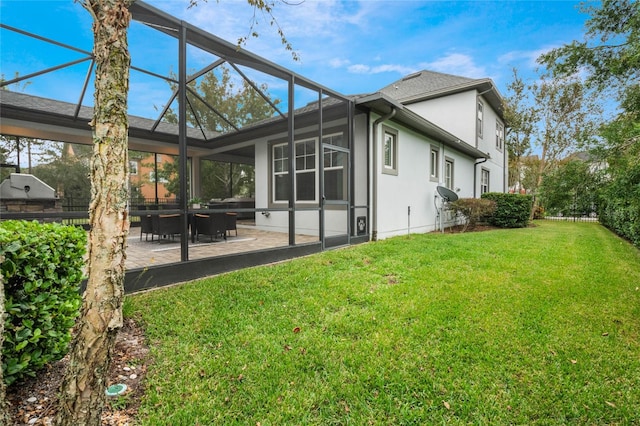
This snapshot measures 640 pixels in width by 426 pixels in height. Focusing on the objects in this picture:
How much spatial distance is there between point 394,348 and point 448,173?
35.1 feet

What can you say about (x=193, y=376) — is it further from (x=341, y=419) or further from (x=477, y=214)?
(x=477, y=214)

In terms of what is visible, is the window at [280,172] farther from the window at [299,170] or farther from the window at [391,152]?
the window at [391,152]

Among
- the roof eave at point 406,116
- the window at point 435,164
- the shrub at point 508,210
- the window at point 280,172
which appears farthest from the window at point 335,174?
the shrub at point 508,210

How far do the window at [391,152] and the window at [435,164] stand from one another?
284 cm

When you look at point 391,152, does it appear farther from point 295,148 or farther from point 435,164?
point 435,164

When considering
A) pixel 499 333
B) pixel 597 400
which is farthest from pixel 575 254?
pixel 597 400

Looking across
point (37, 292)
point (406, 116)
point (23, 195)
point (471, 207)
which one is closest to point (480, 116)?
point (471, 207)

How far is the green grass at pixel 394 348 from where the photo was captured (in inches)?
70.6

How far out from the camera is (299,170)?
8.34 metres

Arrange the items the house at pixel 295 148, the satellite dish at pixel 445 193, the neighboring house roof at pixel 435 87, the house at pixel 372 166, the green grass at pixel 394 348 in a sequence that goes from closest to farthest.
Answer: the green grass at pixel 394 348 < the house at pixel 295 148 < the house at pixel 372 166 < the satellite dish at pixel 445 193 < the neighboring house roof at pixel 435 87

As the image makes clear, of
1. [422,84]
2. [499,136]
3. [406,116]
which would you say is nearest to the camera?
[406,116]

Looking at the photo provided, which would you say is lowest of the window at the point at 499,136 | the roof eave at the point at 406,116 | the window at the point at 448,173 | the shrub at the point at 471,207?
the shrub at the point at 471,207

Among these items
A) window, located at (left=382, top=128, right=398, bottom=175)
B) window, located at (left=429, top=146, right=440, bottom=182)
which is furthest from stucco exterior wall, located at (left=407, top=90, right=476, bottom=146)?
window, located at (left=382, top=128, right=398, bottom=175)

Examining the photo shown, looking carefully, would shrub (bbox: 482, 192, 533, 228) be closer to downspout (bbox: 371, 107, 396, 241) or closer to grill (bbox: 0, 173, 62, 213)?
downspout (bbox: 371, 107, 396, 241)
